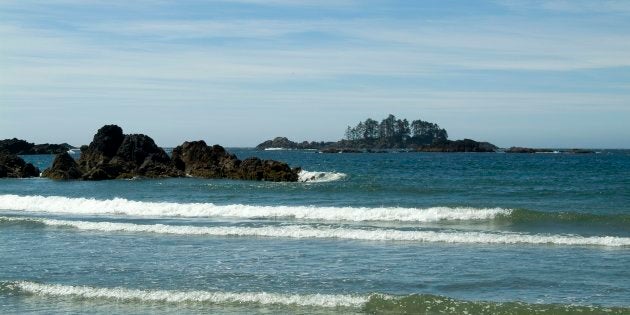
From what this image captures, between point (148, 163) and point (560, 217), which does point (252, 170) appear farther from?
point (560, 217)

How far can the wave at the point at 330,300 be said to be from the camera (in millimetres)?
13140

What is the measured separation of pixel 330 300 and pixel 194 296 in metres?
2.76

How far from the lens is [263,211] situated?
96.5 ft

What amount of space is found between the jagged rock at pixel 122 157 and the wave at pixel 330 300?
130ft

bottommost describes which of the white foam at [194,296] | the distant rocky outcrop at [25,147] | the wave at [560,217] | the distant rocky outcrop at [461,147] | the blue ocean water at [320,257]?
the white foam at [194,296]

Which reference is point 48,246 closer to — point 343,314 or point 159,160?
point 343,314

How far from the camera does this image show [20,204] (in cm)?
3453

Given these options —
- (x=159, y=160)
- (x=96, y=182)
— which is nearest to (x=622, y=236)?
(x=96, y=182)

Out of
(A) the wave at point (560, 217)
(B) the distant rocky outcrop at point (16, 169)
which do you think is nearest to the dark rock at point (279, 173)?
(B) the distant rocky outcrop at point (16, 169)

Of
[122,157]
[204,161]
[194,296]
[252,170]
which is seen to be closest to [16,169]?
[122,157]

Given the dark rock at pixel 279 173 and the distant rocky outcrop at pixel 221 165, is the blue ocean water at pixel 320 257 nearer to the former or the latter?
the dark rock at pixel 279 173

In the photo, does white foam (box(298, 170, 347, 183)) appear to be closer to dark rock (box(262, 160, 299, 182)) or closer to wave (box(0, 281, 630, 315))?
dark rock (box(262, 160, 299, 182))

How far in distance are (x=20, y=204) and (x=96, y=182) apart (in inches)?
638

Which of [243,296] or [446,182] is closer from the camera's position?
[243,296]
